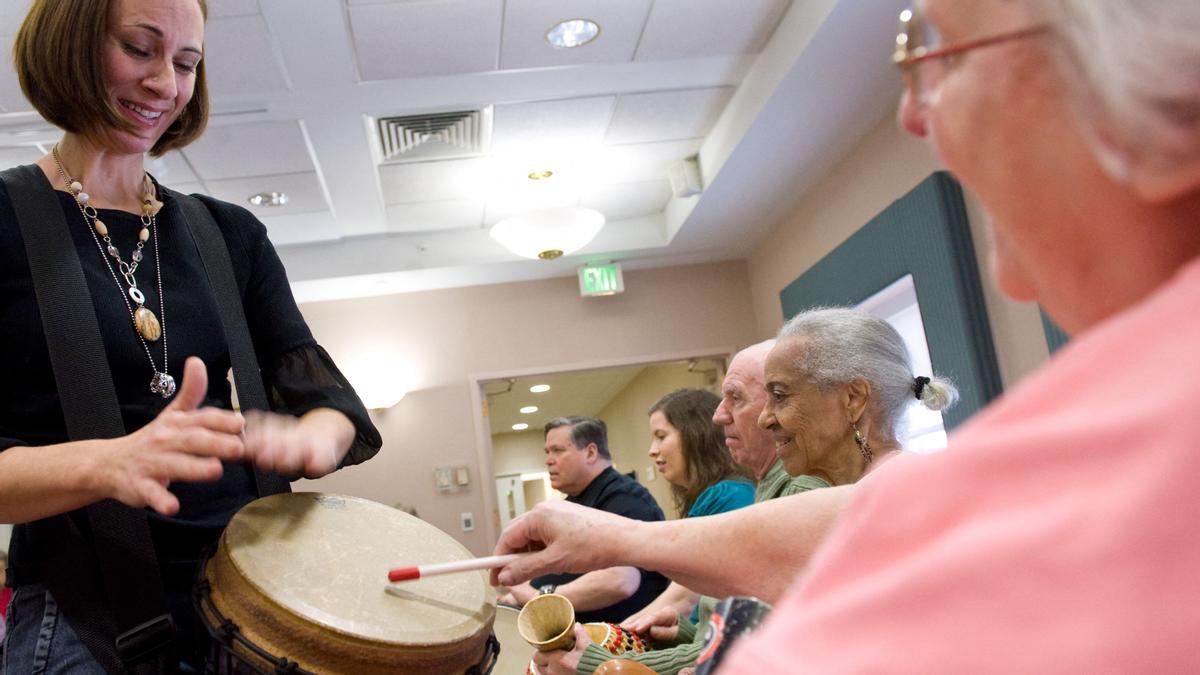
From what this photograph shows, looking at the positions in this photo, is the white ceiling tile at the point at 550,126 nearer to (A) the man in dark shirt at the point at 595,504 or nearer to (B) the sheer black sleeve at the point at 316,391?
(A) the man in dark shirt at the point at 595,504

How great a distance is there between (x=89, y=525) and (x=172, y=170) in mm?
4237

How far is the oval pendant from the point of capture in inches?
46.9

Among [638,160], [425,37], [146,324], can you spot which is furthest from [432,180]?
[146,324]

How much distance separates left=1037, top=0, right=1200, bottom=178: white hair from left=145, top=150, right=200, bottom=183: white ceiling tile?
15.9ft

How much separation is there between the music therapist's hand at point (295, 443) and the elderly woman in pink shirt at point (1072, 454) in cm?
87

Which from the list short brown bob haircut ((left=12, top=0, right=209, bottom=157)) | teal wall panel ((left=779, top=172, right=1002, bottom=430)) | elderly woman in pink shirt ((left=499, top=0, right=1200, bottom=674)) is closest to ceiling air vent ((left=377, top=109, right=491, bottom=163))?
teal wall panel ((left=779, top=172, right=1002, bottom=430))

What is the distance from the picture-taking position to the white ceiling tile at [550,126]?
462 cm

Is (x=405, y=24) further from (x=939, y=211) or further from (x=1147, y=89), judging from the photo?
(x=1147, y=89)

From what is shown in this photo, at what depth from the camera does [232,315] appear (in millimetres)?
1298

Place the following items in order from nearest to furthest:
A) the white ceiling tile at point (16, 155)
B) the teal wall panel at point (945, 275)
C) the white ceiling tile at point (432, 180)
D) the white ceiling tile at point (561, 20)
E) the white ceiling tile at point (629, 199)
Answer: the white ceiling tile at point (561, 20), the teal wall panel at point (945, 275), the white ceiling tile at point (16, 155), the white ceiling tile at point (432, 180), the white ceiling tile at point (629, 199)

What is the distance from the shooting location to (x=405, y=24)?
3.79 metres

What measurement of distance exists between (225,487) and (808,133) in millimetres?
3969

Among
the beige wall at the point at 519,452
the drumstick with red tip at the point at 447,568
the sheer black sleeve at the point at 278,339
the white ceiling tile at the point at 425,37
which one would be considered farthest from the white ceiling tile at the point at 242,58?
the beige wall at the point at 519,452

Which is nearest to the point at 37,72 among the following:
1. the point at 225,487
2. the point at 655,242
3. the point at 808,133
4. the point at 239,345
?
the point at 239,345
